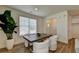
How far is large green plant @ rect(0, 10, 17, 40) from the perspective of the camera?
145cm

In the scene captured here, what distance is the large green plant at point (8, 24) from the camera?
4.77ft

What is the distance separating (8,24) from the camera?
1494 millimetres

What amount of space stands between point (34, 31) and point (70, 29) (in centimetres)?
63

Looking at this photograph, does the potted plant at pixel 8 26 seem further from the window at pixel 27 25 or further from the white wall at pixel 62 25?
the white wall at pixel 62 25

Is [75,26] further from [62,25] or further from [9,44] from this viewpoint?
[9,44]

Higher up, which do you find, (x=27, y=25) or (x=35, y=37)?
(x=27, y=25)

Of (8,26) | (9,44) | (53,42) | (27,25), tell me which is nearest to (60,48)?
(53,42)

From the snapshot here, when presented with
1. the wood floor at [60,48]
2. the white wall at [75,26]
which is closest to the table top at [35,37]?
the wood floor at [60,48]

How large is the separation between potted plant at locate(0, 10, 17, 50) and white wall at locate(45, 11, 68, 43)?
0.71 m

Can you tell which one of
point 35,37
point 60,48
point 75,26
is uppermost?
point 75,26

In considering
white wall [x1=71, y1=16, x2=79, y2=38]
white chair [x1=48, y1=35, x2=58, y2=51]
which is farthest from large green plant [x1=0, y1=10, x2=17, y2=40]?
white wall [x1=71, y1=16, x2=79, y2=38]

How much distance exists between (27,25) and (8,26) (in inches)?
12.8

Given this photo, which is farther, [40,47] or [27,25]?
[27,25]

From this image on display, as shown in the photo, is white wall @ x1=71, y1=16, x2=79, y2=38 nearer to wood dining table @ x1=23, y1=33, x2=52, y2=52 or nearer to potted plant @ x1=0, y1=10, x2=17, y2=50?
wood dining table @ x1=23, y1=33, x2=52, y2=52
